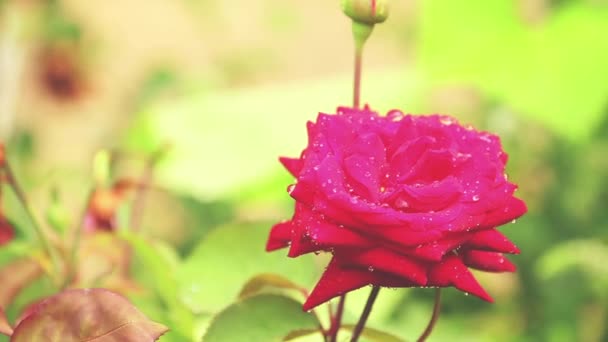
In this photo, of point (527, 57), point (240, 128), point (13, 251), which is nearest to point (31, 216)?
point (13, 251)

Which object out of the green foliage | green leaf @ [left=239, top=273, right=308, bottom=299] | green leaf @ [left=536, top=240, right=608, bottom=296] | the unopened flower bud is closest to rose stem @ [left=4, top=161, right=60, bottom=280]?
the unopened flower bud

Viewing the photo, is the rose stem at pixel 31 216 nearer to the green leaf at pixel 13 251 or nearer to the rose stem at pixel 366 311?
the green leaf at pixel 13 251

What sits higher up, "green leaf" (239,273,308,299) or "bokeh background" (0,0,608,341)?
"green leaf" (239,273,308,299)

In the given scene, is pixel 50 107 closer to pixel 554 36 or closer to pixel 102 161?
pixel 554 36

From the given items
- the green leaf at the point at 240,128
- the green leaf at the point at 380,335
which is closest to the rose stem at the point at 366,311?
the green leaf at the point at 380,335

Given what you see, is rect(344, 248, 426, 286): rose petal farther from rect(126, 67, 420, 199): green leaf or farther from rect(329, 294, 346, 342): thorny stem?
rect(126, 67, 420, 199): green leaf
